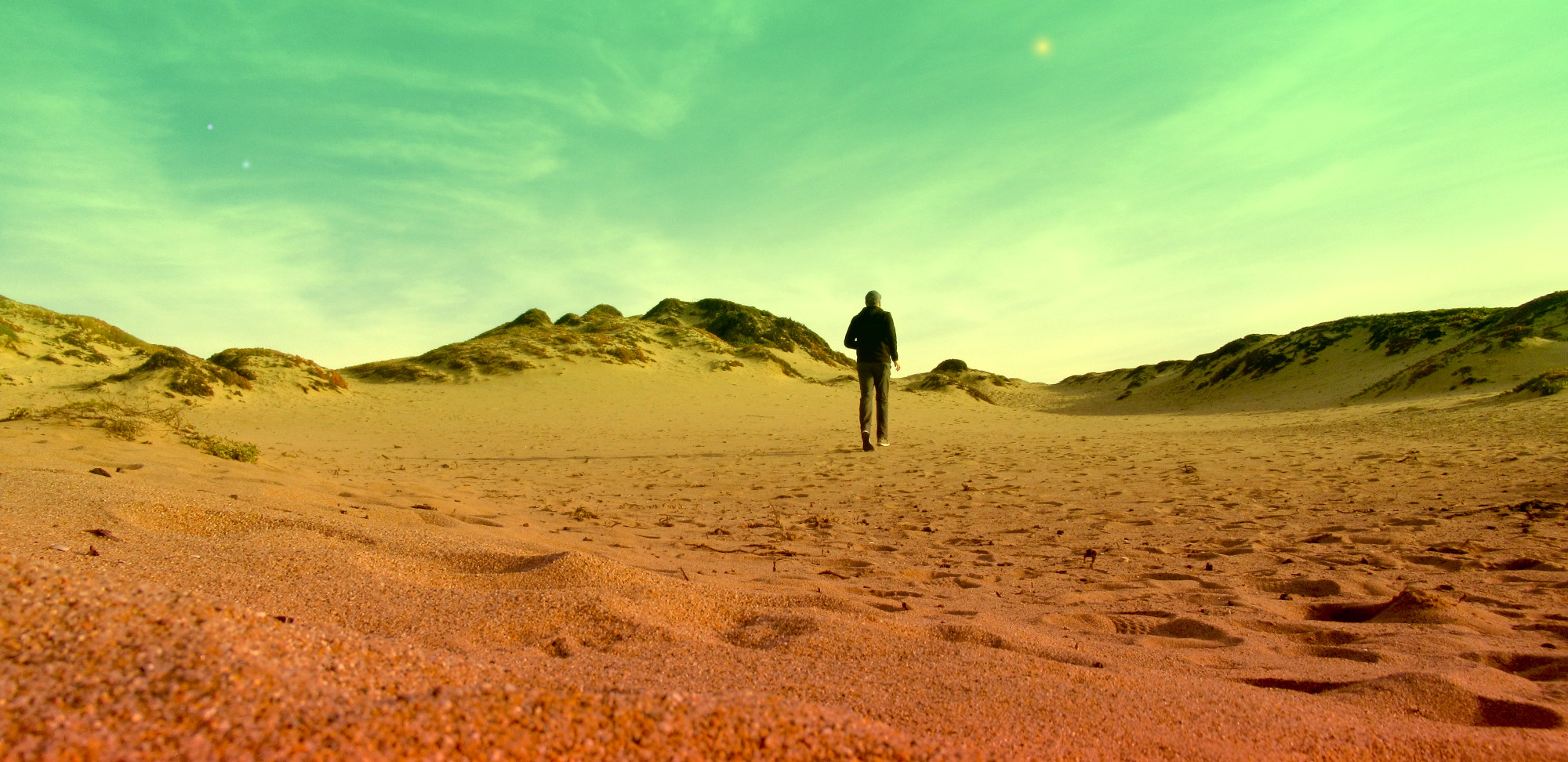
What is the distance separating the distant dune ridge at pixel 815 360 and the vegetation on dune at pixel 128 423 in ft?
31.7

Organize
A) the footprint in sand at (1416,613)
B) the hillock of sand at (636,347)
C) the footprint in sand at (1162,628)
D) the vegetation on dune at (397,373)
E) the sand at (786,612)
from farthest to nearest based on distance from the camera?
the hillock of sand at (636,347), the vegetation on dune at (397,373), the footprint in sand at (1416,613), the footprint in sand at (1162,628), the sand at (786,612)

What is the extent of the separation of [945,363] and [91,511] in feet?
123

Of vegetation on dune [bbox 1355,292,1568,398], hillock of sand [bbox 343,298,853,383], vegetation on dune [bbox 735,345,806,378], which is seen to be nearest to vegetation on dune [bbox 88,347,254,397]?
hillock of sand [bbox 343,298,853,383]

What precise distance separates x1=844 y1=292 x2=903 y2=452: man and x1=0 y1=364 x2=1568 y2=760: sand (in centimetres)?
289

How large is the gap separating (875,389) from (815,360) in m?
22.7

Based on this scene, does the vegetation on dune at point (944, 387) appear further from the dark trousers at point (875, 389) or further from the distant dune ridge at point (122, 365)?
the distant dune ridge at point (122, 365)

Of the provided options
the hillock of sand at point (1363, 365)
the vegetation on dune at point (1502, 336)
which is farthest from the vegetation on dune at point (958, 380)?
the vegetation on dune at point (1502, 336)

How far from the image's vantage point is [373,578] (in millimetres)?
2293

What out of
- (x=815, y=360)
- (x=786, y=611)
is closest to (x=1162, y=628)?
(x=786, y=611)

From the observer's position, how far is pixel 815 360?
108ft

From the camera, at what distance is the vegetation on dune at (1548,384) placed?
9680 millimetres

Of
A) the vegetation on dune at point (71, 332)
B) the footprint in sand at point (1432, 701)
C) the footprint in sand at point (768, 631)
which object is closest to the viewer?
the footprint in sand at point (1432, 701)

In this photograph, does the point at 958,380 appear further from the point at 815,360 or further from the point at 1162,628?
the point at 1162,628

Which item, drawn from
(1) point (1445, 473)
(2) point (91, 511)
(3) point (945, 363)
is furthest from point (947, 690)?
(3) point (945, 363)
